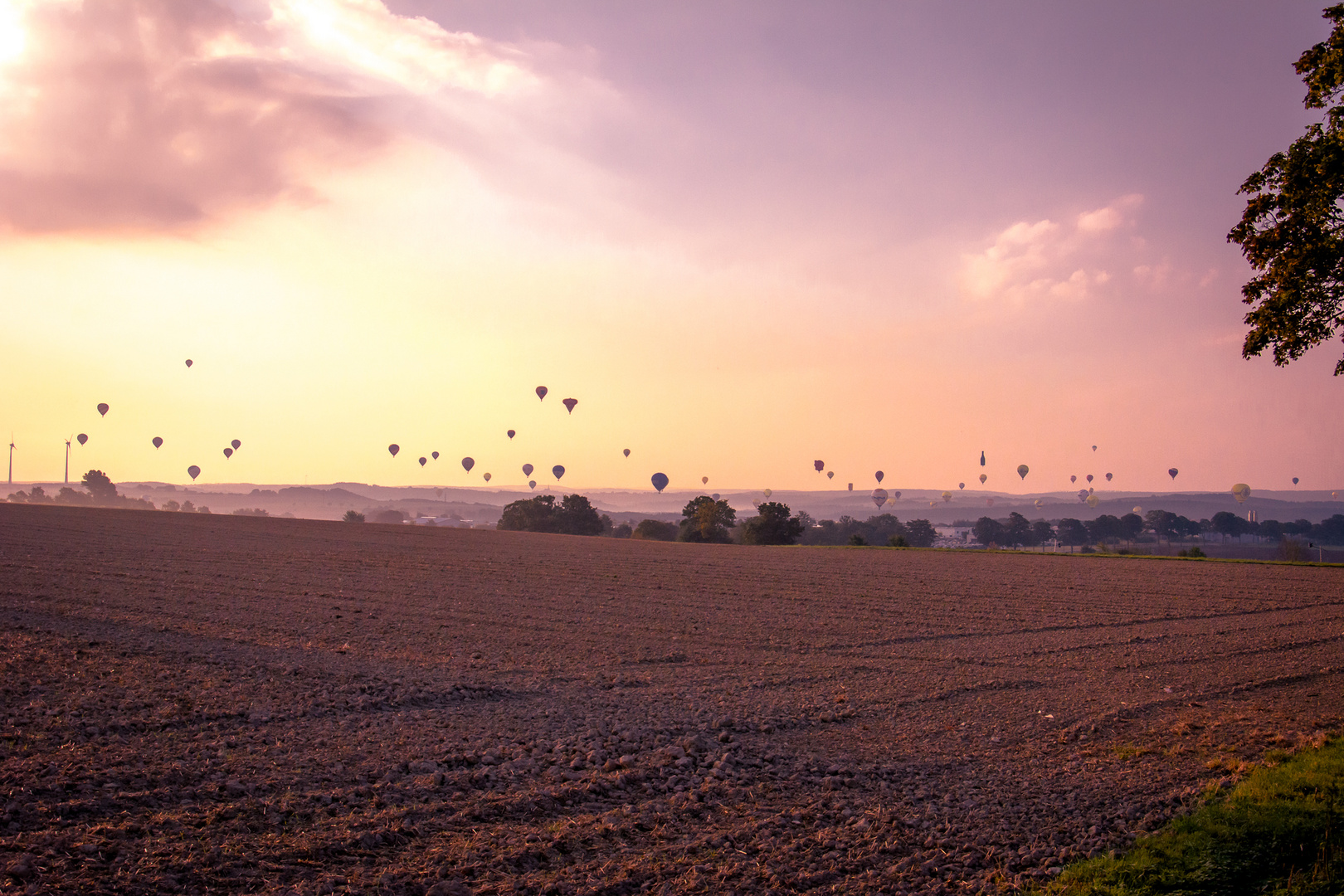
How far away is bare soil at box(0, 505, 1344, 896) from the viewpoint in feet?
20.9

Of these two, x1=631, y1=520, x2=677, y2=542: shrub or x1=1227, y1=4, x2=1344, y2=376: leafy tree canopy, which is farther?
x1=631, y1=520, x2=677, y2=542: shrub

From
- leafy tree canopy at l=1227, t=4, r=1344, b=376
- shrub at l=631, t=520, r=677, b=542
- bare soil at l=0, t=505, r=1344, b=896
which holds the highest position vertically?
leafy tree canopy at l=1227, t=4, r=1344, b=376

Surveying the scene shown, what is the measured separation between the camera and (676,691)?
40.9ft

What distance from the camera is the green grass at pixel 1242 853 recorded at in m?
6.18

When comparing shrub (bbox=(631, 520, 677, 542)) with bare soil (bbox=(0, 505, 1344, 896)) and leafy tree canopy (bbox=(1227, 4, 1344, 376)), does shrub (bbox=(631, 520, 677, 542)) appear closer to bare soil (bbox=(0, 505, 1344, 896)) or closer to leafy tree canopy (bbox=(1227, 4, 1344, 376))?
bare soil (bbox=(0, 505, 1344, 896))

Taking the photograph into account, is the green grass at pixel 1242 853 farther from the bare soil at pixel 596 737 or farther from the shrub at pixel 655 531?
the shrub at pixel 655 531

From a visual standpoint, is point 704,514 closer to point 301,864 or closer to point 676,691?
point 676,691

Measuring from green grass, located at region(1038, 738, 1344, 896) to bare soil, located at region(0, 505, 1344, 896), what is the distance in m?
0.41

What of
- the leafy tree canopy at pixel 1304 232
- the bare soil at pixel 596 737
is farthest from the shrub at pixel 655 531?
the leafy tree canopy at pixel 1304 232

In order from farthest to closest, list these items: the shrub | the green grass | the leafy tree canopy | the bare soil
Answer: the shrub, the leafy tree canopy, the bare soil, the green grass

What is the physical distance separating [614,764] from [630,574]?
2532 cm

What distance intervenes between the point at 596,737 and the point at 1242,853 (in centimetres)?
635

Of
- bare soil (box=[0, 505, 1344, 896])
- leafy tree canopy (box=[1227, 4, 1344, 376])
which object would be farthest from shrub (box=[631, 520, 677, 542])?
leafy tree canopy (box=[1227, 4, 1344, 376])

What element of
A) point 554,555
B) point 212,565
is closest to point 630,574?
point 554,555
